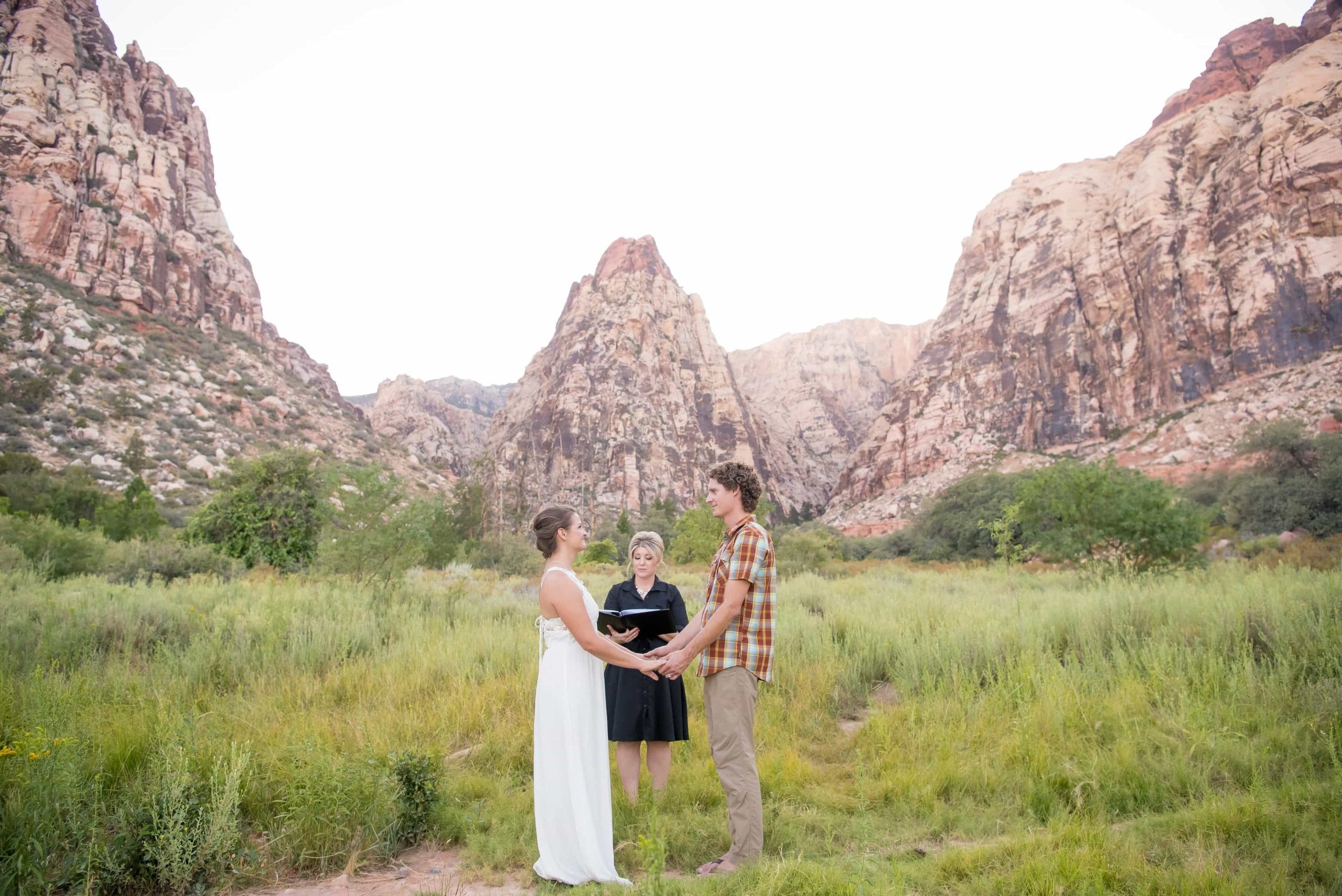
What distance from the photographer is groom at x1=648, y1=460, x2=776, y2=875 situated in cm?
346

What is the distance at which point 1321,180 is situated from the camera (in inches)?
2084

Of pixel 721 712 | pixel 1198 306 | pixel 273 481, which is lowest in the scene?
pixel 721 712

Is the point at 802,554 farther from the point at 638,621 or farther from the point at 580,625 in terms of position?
the point at 580,625

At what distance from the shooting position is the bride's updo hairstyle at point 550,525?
382 centimetres

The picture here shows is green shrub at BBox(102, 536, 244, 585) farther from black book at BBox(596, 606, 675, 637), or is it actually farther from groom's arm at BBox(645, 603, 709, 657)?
groom's arm at BBox(645, 603, 709, 657)

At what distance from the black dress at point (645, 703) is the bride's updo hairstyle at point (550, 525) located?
37.6 inches

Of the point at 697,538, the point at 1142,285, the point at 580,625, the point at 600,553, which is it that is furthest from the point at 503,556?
the point at 1142,285

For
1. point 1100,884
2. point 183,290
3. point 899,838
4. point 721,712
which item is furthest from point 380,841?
point 183,290

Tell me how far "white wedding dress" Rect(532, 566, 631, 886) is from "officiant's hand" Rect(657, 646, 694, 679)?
1.50 feet

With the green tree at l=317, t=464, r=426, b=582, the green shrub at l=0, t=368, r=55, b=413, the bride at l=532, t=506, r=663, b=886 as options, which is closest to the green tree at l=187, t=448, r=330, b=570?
the green tree at l=317, t=464, r=426, b=582

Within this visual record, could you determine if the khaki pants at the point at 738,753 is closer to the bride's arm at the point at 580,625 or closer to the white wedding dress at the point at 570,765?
Result: the bride's arm at the point at 580,625

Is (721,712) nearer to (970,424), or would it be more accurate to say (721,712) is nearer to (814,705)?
(814,705)

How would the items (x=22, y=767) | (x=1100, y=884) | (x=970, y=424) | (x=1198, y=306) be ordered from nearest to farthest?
(x=1100, y=884)
(x=22, y=767)
(x=1198, y=306)
(x=970, y=424)

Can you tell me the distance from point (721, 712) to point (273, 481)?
64.5ft
